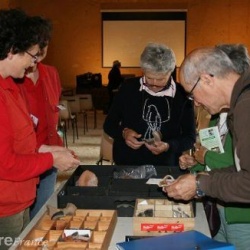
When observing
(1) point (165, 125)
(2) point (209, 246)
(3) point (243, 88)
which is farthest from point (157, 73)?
(2) point (209, 246)

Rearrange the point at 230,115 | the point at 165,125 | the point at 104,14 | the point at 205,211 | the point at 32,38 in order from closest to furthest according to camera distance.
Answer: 1. the point at 230,115
2. the point at 32,38
3. the point at 205,211
4. the point at 165,125
5. the point at 104,14

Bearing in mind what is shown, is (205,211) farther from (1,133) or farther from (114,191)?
(1,133)

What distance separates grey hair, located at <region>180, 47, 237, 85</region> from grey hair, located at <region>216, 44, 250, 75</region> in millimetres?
41

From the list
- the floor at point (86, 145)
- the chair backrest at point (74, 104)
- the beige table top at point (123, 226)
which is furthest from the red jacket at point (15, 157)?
the chair backrest at point (74, 104)

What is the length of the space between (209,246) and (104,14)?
1462 cm

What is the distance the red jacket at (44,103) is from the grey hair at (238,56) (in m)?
1.26

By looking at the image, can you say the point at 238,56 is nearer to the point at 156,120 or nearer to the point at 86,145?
the point at 156,120

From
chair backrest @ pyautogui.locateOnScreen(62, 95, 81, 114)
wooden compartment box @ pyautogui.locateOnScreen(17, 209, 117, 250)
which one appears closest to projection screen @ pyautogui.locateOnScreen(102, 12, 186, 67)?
chair backrest @ pyautogui.locateOnScreen(62, 95, 81, 114)

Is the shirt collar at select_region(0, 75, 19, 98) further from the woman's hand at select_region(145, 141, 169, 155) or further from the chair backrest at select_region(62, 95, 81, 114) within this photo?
the chair backrest at select_region(62, 95, 81, 114)

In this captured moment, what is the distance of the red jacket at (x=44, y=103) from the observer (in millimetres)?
2861

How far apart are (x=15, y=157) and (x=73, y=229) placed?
1.26 feet

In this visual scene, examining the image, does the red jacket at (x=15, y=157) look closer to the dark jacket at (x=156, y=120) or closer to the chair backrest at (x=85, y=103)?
the dark jacket at (x=156, y=120)

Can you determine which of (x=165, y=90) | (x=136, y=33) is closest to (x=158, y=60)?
(x=165, y=90)

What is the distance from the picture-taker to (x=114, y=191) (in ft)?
7.52
